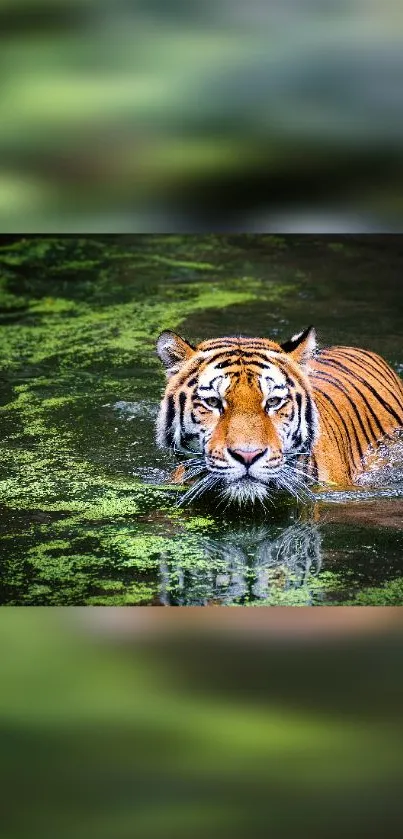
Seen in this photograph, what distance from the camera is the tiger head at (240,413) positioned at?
1905 millimetres

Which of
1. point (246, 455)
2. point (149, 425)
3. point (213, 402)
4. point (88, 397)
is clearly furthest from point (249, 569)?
point (88, 397)

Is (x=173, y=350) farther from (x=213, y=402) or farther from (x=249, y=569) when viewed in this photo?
(x=249, y=569)

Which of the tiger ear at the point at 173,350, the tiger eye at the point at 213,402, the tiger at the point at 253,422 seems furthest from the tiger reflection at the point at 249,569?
the tiger ear at the point at 173,350

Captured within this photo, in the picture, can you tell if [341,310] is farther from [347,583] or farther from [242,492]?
[347,583]

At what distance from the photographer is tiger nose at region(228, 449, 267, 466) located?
188 cm

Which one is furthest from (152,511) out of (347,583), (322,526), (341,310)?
(341,310)

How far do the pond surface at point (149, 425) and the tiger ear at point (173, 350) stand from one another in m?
0.18

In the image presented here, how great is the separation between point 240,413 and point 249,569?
30 cm

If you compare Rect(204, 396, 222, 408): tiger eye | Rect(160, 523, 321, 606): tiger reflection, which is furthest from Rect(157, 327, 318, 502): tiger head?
Rect(160, 523, 321, 606): tiger reflection

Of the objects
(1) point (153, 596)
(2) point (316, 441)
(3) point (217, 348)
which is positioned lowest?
(1) point (153, 596)

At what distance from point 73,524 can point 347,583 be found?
0.45 metres

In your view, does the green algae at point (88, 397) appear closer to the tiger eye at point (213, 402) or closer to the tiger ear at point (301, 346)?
the tiger eye at point (213, 402)

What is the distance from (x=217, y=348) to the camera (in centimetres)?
207

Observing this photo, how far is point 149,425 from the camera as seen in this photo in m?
2.37
